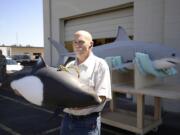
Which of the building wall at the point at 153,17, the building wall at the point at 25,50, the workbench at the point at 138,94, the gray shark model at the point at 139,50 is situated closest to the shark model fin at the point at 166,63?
the gray shark model at the point at 139,50

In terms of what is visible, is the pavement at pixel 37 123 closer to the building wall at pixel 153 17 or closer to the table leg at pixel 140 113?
the table leg at pixel 140 113

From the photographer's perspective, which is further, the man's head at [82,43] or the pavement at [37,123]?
the pavement at [37,123]

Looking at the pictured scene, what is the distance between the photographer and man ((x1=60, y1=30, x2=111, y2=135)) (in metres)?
2.17

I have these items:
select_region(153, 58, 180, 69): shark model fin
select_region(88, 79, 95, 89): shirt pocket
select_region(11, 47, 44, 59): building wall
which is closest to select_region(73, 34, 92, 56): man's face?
select_region(88, 79, 95, 89): shirt pocket

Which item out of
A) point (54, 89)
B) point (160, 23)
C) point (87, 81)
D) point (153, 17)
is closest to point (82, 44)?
point (87, 81)

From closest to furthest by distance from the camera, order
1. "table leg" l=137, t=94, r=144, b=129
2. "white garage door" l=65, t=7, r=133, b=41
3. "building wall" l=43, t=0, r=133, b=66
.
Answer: "table leg" l=137, t=94, r=144, b=129
"white garage door" l=65, t=7, r=133, b=41
"building wall" l=43, t=0, r=133, b=66

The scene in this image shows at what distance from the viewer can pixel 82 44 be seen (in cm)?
219

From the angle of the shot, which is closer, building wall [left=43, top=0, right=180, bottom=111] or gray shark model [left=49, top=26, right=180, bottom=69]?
gray shark model [left=49, top=26, right=180, bottom=69]

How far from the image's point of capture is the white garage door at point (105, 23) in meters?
7.43

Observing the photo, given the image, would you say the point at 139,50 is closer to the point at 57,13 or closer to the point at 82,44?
Result: the point at 82,44

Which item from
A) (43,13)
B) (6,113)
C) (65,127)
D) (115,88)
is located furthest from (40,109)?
(43,13)

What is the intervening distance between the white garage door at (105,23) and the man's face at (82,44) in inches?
209

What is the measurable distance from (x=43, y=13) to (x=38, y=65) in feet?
30.2

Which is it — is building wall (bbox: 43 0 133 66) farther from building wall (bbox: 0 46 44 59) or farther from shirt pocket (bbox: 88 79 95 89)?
building wall (bbox: 0 46 44 59)
